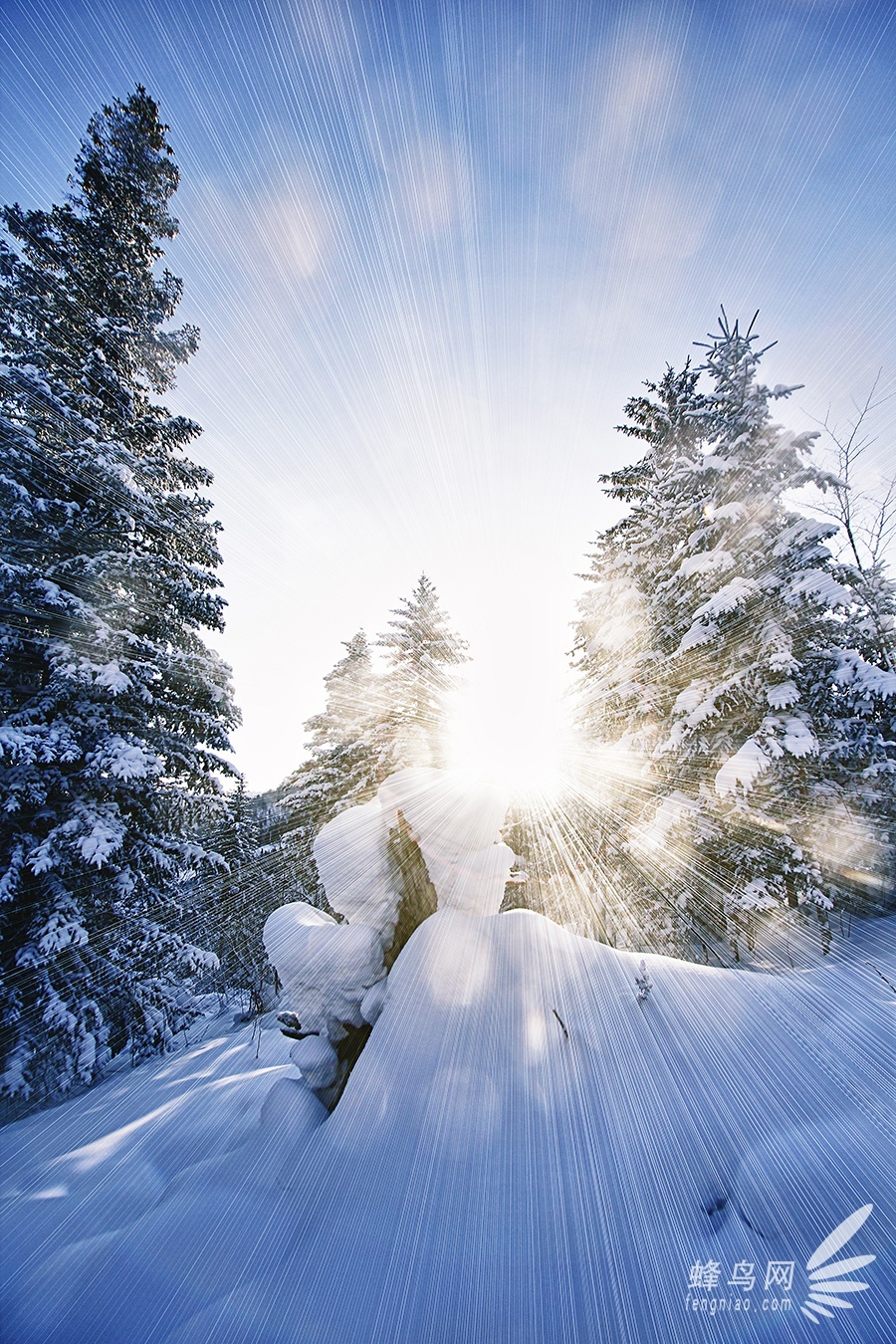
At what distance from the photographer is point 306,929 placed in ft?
16.9

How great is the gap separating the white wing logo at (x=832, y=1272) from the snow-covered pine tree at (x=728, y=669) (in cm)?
623

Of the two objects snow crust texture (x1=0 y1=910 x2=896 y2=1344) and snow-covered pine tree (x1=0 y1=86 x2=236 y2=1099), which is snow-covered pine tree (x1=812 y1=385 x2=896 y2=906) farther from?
snow-covered pine tree (x1=0 y1=86 x2=236 y2=1099)

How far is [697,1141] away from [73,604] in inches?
370

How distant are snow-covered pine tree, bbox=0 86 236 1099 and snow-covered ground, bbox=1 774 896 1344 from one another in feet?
9.58

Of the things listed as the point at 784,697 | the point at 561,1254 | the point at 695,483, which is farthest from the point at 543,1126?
the point at 695,483

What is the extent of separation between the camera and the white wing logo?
85.4 inches

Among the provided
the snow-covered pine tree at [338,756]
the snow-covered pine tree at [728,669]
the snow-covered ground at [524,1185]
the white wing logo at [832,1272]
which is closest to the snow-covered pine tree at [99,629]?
the snow-covered ground at [524,1185]

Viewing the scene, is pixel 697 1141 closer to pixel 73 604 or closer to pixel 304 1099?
pixel 304 1099

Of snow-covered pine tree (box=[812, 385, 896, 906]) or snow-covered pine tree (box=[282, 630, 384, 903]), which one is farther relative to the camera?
snow-covered pine tree (box=[282, 630, 384, 903])

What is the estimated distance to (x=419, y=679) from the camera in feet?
52.0

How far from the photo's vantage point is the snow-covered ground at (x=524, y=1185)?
2.45m

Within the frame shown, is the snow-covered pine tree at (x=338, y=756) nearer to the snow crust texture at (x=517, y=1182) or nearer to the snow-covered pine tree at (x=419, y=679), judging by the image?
the snow-covered pine tree at (x=419, y=679)

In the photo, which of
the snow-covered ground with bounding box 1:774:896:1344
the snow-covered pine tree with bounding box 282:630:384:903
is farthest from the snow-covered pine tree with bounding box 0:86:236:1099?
the snow-covered pine tree with bounding box 282:630:384:903

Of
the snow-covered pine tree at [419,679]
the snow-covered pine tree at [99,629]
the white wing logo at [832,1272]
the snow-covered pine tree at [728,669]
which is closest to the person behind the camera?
the white wing logo at [832,1272]
